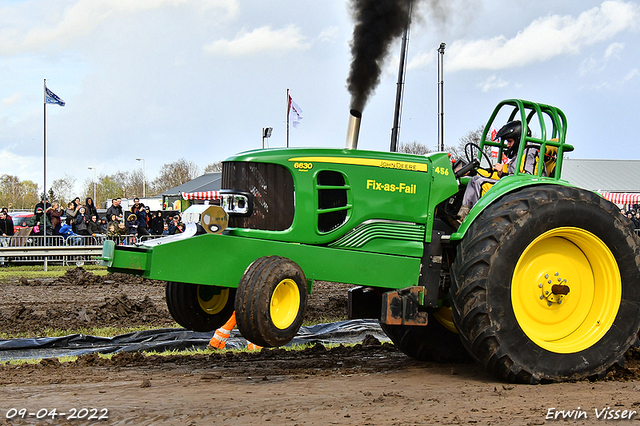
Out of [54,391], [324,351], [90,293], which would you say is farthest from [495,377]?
[90,293]

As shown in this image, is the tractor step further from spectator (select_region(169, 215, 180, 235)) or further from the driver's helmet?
spectator (select_region(169, 215, 180, 235))

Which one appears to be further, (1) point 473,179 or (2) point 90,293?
(2) point 90,293

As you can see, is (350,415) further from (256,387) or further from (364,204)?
(364,204)

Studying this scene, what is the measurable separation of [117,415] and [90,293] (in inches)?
379

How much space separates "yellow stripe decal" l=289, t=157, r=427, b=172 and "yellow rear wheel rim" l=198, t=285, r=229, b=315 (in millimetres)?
1389

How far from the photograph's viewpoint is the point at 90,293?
13.5 m

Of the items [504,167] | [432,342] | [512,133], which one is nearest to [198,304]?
[432,342]

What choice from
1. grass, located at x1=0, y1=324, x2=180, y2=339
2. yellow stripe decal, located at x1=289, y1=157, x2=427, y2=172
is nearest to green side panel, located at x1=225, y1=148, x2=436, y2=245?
yellow stripe decal, located at x1=289, y1=157, x2=427, y2=172

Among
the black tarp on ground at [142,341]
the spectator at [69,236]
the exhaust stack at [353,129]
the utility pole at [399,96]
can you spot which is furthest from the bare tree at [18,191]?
the exhaust stack at [353,129]

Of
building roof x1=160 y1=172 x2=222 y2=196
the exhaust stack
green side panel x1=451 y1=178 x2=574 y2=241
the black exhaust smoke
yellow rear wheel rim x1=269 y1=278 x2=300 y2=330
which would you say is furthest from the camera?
building roof x1=160 y1=172 x2=222 y2=196

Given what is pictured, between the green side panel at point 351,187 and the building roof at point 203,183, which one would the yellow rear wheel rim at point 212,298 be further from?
the building roof at point 203,183

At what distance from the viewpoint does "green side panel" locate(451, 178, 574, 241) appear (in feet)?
18.5

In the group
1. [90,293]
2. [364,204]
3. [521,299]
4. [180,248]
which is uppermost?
[364,204]

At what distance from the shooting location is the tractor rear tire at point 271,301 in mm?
4871
